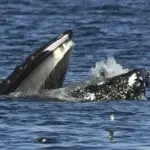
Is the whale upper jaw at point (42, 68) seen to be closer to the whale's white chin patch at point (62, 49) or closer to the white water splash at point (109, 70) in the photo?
the whale's white chin patch at point (62, 49)

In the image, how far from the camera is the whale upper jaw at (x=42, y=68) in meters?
21.3

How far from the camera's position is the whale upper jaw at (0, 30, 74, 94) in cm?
2127

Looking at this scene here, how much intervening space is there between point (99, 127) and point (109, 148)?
167cm

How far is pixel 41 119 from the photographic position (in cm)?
1923

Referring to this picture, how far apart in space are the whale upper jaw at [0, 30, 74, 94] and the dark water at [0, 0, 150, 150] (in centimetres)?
39

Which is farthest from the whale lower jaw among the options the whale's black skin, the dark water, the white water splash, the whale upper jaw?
the white water splash

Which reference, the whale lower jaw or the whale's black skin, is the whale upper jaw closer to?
the whale lower jaw

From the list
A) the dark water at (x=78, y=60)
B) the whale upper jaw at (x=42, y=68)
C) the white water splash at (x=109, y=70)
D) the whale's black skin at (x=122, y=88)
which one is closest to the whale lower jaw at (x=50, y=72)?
the whale upper jaw at (x=42, y=68)

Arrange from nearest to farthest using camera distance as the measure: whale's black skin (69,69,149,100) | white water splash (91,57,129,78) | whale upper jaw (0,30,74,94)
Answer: whale upper jaw (0,30,74,94) < whale's black skin (69,69,149,100) < white water splash (91,57,129,78)

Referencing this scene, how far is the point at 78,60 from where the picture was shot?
28828 mm

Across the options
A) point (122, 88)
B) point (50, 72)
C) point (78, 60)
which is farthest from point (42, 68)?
point (78, 60)

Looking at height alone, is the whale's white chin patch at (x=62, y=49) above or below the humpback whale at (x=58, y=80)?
above

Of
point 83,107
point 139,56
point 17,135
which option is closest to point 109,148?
point 17,135

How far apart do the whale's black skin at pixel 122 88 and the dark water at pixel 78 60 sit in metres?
0.36
